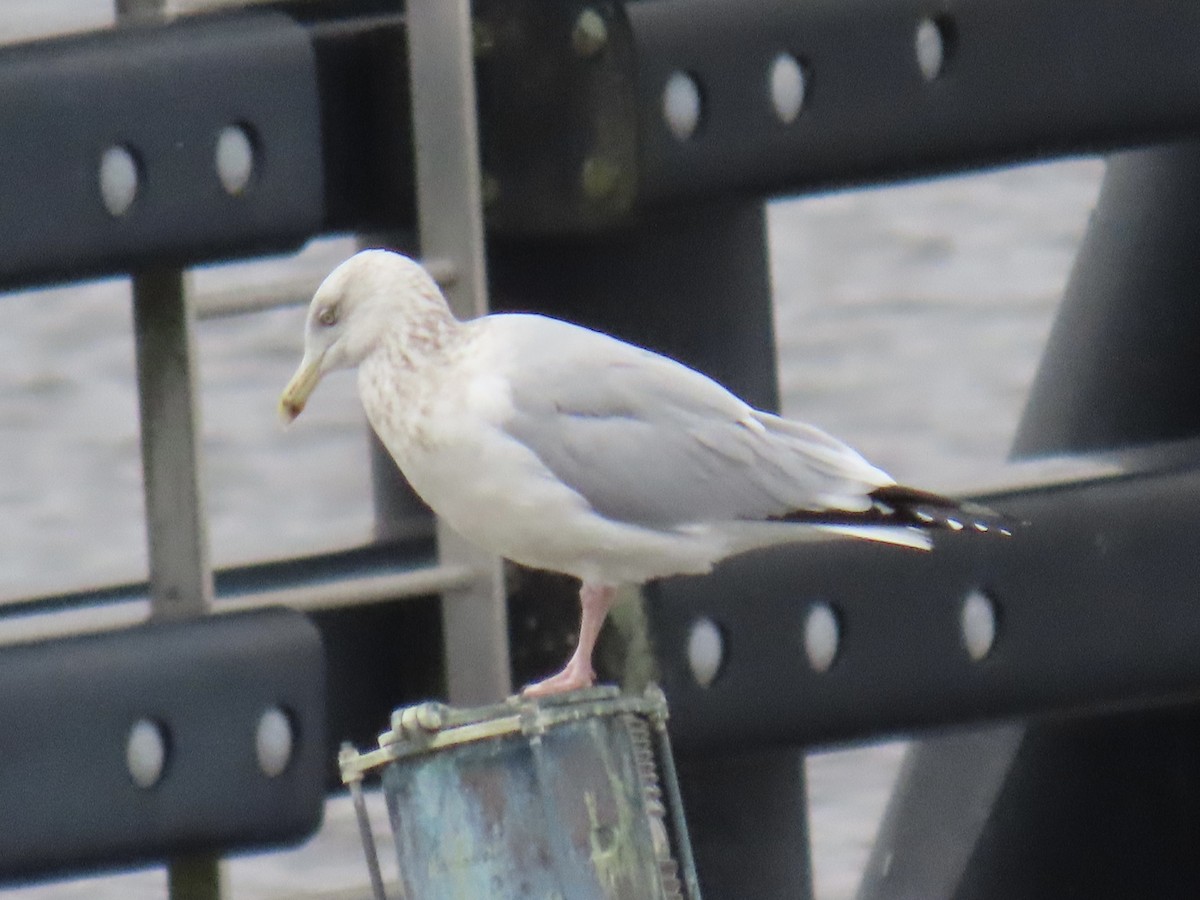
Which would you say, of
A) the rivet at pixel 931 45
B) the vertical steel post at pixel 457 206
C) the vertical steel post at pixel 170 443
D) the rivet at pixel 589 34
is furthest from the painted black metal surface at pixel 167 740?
the rivet at pixel 931 45

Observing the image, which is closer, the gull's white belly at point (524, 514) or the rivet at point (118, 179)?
the gull's white belly at point (524, 514)

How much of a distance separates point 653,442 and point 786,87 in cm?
53

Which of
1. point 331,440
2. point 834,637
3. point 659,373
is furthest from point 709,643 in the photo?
point 331,440

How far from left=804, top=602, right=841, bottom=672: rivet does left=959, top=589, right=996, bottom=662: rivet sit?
0.49 feet

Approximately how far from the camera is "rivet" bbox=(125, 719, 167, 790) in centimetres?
300

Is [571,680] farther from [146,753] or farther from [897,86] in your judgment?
[897,86]

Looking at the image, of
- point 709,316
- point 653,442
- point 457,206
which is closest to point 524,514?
point 653,442

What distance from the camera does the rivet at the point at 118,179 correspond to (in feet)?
9.80

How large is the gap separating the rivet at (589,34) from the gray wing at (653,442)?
415mm

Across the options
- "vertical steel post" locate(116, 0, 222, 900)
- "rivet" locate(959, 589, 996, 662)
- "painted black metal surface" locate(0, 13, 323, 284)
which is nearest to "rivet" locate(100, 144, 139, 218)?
"painted black metal surface" locate(0, 13, 323, 284)

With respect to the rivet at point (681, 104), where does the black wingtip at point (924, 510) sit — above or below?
below

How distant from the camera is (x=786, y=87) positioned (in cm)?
322

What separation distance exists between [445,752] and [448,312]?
75 centimetres

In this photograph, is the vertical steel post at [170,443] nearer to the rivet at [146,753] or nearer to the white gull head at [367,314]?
the rivet at [146,753]
